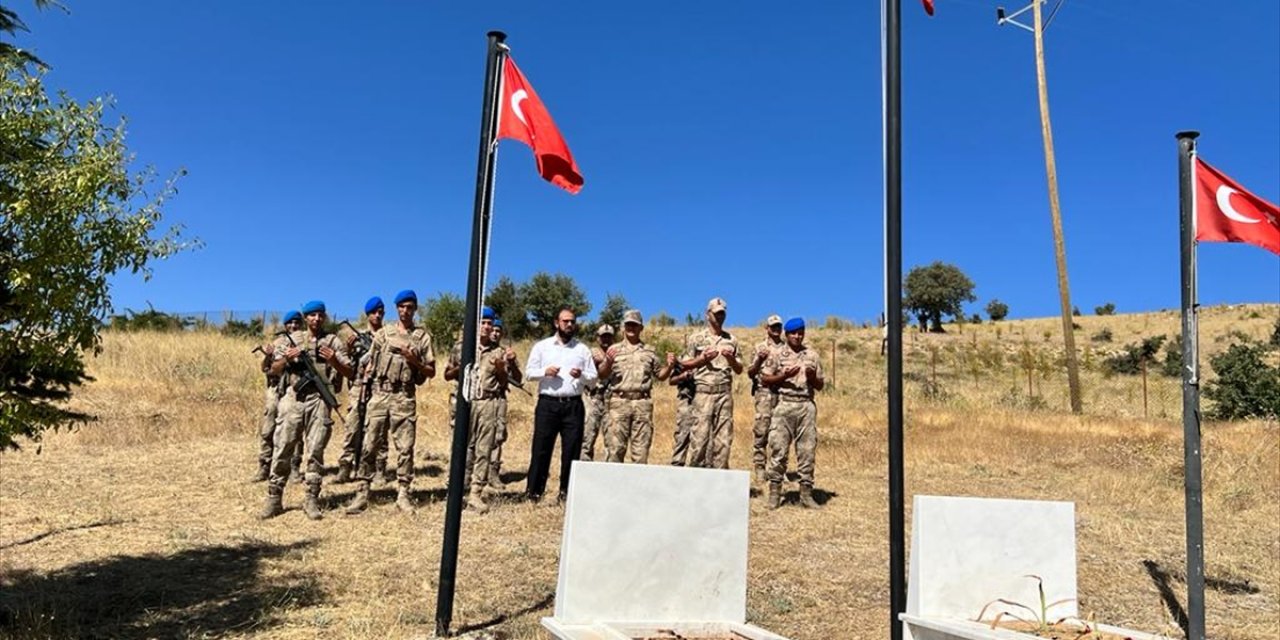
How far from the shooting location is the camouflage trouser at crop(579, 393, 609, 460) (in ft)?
34.4

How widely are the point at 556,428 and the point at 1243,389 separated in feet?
63.9

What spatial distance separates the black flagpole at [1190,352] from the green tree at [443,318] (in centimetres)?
2386

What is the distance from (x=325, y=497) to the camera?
30.2 feet

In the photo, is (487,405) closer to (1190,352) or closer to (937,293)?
(1190,352)

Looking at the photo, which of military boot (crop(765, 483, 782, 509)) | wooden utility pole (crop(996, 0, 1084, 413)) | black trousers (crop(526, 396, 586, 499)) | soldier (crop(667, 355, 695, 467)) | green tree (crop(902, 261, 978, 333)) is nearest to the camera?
black trousers (crop(526, 396, 586, 499))

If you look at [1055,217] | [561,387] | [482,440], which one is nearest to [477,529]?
[482,440]

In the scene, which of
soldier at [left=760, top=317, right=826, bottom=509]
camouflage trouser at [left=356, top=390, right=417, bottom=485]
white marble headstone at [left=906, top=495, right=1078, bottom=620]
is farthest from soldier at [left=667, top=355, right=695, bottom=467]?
white marble headstone at [left=906, top=495, right=1078, bottom=620]

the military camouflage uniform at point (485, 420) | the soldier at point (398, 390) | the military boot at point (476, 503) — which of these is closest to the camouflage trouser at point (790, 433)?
the military camouflage uniform at point (485, 420)

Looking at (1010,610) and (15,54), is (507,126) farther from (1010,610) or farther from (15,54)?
(1010,610)

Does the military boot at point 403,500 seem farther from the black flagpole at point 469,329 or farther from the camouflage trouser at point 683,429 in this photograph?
the black flagpole at point 469,329

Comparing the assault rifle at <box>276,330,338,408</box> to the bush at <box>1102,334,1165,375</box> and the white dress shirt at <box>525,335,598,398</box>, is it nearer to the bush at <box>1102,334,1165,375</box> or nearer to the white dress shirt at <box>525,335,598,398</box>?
the white dress shirt at <box>525,335,598,398</box>

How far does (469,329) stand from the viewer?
16.5 ft

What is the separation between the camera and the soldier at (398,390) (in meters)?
8.35

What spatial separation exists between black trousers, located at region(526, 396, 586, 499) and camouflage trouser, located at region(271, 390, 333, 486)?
6.66ft
